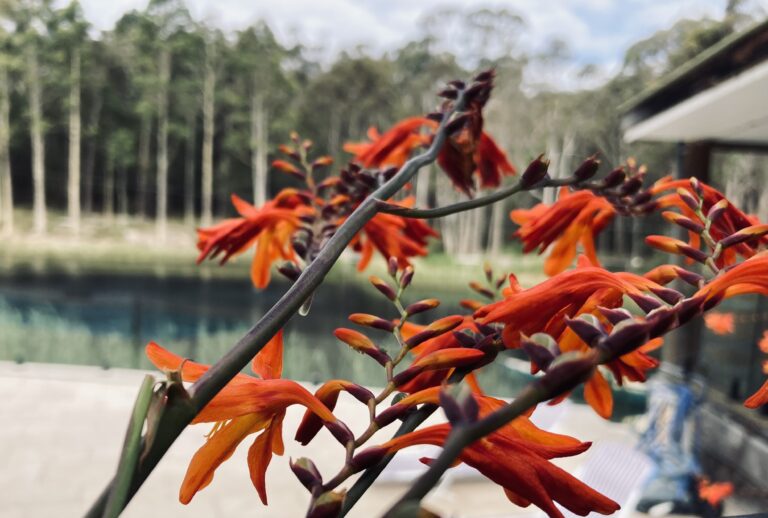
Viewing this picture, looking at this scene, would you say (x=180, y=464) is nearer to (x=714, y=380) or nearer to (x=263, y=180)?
(x=714, y=380)

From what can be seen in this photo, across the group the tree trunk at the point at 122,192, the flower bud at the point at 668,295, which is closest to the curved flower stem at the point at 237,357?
the flower bud at the point at 668,295

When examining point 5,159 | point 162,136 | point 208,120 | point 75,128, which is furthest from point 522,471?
point 5,159

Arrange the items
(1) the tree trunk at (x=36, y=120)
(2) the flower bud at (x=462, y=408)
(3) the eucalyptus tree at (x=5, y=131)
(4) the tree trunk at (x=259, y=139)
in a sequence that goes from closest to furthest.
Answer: (2) the flower bud at (x=462, y=408) < (3) the eucalyptus tree at (x=5, y=131) < (1) the tree trunk at (x=36, y=120) < (4) the tree trunk at (x=259, y=139)

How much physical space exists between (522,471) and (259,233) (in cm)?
30

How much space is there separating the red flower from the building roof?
2316 mm

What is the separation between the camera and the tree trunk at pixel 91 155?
22.5m

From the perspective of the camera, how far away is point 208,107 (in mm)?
22719

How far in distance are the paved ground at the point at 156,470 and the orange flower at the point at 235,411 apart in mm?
2865

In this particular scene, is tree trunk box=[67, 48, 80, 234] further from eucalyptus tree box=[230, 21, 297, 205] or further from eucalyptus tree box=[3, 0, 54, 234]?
eucalyptus tree box=[230, 21, 297, 205]

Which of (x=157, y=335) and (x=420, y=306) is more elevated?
(x=420, y=306)

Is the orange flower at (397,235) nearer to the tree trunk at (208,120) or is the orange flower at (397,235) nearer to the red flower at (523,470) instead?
the red flower at (523,470)

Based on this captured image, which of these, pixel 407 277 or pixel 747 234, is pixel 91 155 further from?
pixel 747 234

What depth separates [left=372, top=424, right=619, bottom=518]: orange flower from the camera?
0.20m

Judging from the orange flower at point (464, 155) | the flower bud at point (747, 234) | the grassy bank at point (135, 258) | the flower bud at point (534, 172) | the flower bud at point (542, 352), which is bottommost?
the grassy bank at point (135, 258)
